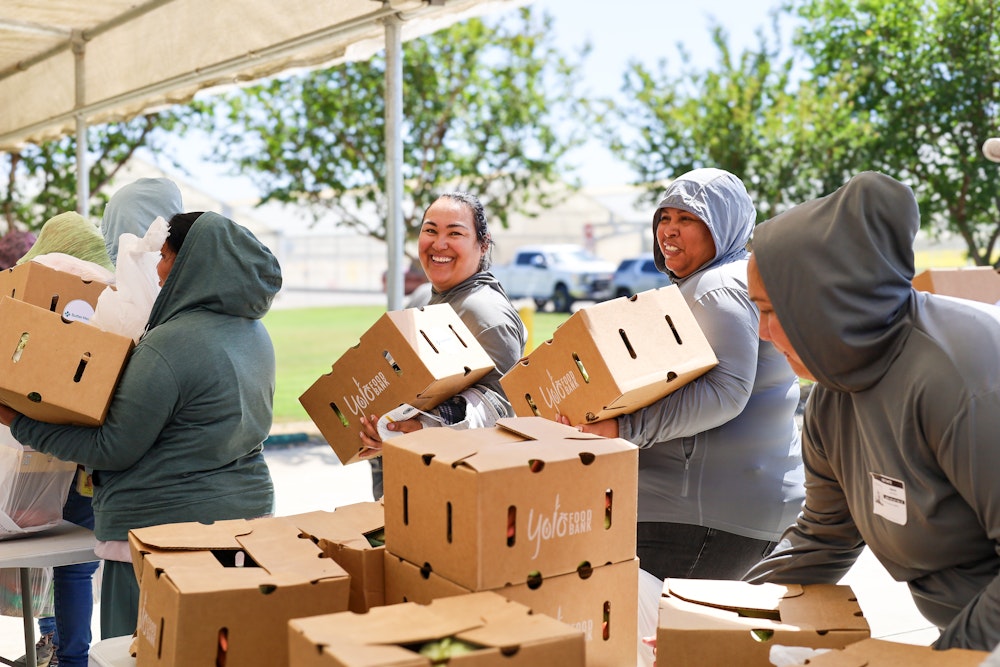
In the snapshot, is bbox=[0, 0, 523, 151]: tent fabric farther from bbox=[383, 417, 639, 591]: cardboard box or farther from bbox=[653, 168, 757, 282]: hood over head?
bbox=[383, 417, 639, 591]: cardboard box

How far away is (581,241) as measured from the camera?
3491 cm

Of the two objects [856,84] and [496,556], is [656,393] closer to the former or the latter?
[496,556]

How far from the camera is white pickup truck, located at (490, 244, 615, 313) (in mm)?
22281

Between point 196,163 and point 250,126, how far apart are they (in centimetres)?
110

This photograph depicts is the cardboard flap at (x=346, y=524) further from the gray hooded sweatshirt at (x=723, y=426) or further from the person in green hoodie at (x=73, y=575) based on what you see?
the person in green hoodie at (x=73, y=575)

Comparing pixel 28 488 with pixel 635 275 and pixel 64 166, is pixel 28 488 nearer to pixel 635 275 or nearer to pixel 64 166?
pixel 64 166

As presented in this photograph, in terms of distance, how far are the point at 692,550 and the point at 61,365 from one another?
1.63 meters

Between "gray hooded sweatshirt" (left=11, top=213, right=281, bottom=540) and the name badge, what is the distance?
153 cm

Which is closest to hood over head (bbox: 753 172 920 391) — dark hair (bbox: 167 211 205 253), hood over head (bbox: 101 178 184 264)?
dark hair (bbox: 167 211 205 253)

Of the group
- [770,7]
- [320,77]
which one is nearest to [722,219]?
[320,77]

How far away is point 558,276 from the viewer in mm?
22625

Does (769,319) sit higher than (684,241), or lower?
lower

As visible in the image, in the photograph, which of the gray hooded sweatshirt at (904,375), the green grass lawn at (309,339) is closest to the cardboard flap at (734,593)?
the gray hooded sweatshirt at (904,375)

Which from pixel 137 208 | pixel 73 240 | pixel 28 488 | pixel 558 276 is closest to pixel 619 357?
pixel 28 488
